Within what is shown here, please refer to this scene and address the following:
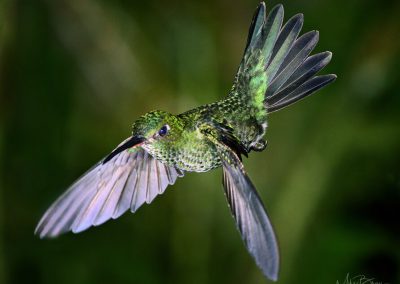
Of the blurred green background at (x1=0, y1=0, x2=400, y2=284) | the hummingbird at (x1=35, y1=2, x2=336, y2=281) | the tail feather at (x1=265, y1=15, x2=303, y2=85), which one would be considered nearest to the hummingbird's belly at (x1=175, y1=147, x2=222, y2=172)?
the hummingbird at (x1=35, y1=2, x2=336, y2=281)

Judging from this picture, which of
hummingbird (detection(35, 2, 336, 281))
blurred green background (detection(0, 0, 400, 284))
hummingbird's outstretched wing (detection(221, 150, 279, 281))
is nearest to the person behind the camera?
hummingbird's outstretched wing (detection(221, 150, 279, 281))

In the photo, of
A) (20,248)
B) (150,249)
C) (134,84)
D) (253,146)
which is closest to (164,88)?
(134,84)

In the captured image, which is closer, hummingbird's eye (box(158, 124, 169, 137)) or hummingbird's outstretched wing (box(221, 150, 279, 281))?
hummingbird's outstretched wing (box(221, 150, 279, 281))

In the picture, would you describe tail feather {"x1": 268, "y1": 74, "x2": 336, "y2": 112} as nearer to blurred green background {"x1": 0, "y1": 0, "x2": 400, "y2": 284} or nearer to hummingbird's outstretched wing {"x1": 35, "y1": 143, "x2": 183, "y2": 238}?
hummingbird's outstretched wing {"x1": 35, "y1": 143, "x2": 183, "y2": 238}

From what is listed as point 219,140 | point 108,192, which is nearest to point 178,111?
point 108,192

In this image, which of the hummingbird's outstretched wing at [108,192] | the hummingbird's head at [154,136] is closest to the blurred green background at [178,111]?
the hummingbird's outstretched wing at [108,192]

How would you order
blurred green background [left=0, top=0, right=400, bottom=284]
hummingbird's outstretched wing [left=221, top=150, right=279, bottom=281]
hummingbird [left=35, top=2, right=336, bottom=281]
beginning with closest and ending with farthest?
hummingbird's outstretched wing [left=221, top=150, right=279, bottom=281], hummingbird [left=35, top=2, right=336, bottom=281], blurred green background [left=0, top=0, right=400, bottom=284]

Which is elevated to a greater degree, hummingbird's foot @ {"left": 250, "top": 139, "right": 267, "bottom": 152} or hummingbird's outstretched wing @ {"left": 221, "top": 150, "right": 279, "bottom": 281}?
hummingbird's foot @ {"left": 250, "top": 139, "right": 267, "bottom": 152}
